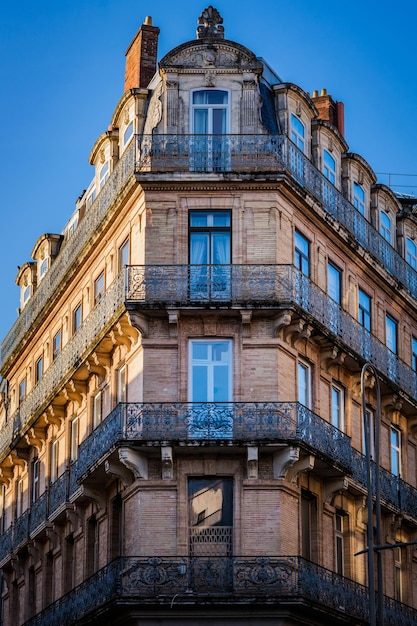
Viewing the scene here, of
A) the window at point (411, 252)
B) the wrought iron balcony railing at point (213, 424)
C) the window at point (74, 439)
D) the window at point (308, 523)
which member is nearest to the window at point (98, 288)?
the window at point (74, 439)

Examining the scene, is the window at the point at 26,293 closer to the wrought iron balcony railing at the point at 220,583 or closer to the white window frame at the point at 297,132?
the white window frame at the point at 297,132

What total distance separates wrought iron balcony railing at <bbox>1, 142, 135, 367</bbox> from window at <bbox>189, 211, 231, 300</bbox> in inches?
91.4

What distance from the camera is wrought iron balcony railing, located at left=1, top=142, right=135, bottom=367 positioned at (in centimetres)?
3878

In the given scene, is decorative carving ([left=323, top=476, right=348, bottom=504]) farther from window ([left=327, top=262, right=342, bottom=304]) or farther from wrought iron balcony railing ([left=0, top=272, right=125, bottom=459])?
wrought iron balcony railing ([left=0, top=272, right=125, bottom=459])

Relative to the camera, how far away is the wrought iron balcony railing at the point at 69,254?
3878 centimetres

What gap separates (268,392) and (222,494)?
2.73 m

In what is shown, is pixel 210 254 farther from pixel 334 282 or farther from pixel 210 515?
pixel 210 515

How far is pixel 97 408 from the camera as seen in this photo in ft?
133

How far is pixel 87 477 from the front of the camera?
1473 inches

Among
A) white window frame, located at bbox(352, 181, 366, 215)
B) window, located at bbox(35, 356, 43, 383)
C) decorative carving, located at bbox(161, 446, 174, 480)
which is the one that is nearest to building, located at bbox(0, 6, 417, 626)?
decorative carving, located at bbox(161, 446, 174, 480)

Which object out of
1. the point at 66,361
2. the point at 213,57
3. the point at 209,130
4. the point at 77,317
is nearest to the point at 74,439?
the point at 66,361

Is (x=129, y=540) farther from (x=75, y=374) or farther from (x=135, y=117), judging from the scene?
(x=135, y=117)

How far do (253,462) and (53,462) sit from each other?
1160 cm

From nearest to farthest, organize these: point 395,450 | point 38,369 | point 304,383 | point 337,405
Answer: point 304,383, point 337,405, point 395,450, point 38,369
